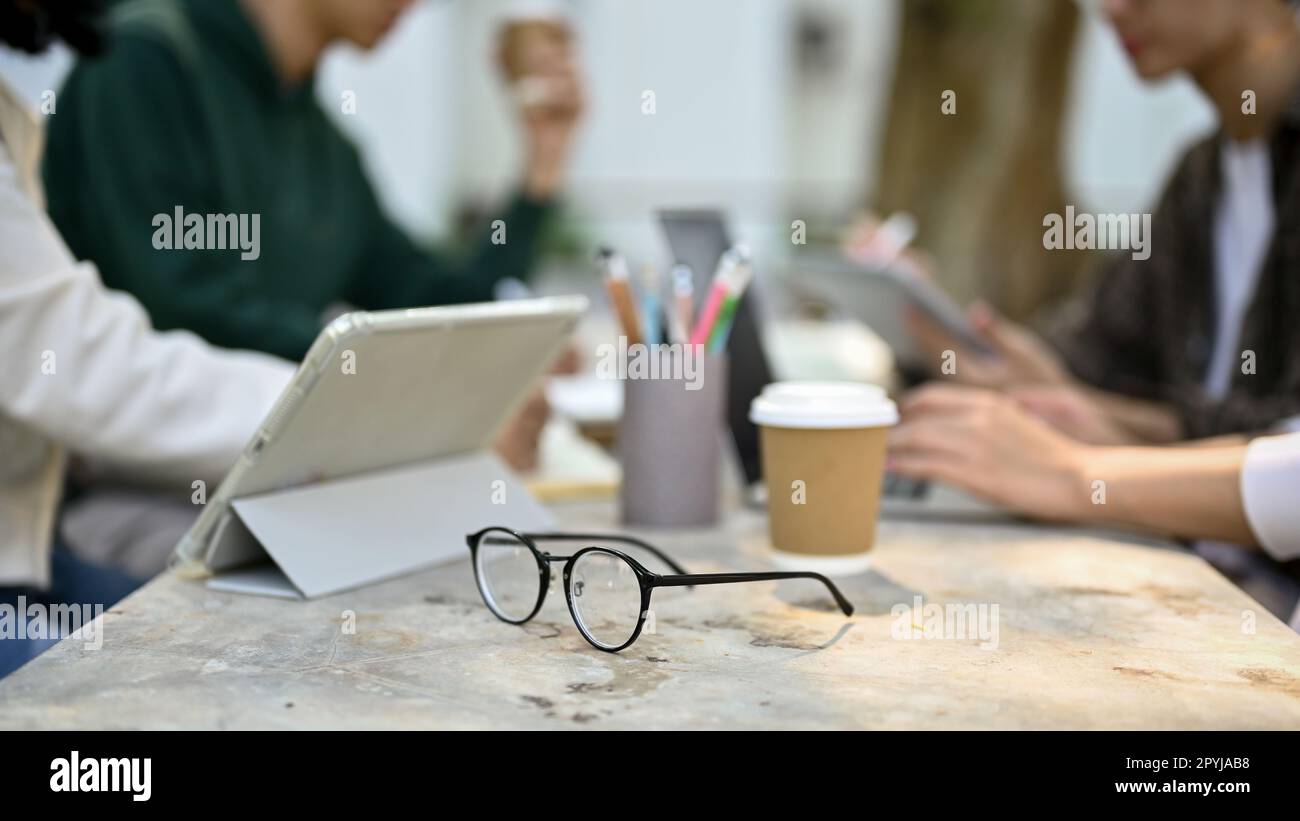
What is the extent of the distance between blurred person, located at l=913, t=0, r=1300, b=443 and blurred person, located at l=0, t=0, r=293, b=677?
94 cm

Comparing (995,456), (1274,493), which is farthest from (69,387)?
(1274,493)

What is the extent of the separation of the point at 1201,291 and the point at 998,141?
2.73 metres

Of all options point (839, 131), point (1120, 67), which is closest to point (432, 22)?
point (839, 131)

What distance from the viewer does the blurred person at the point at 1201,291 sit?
1.57 metres

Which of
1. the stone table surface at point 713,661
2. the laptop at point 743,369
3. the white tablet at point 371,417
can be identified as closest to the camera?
the stone table surface at point 713,661

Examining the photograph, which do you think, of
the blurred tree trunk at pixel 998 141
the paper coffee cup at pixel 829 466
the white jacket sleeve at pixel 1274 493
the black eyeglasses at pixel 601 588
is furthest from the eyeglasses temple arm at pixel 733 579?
the blurred tree trunk at pixel 998 141

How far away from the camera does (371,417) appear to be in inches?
38.5

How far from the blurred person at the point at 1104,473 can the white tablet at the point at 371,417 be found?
0.36 m

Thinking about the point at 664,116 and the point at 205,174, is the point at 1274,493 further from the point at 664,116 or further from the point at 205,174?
the point at 664,116

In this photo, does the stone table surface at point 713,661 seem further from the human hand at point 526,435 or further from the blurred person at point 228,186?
the blurred person at point 228,186

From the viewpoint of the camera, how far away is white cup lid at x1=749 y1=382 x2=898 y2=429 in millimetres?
988
